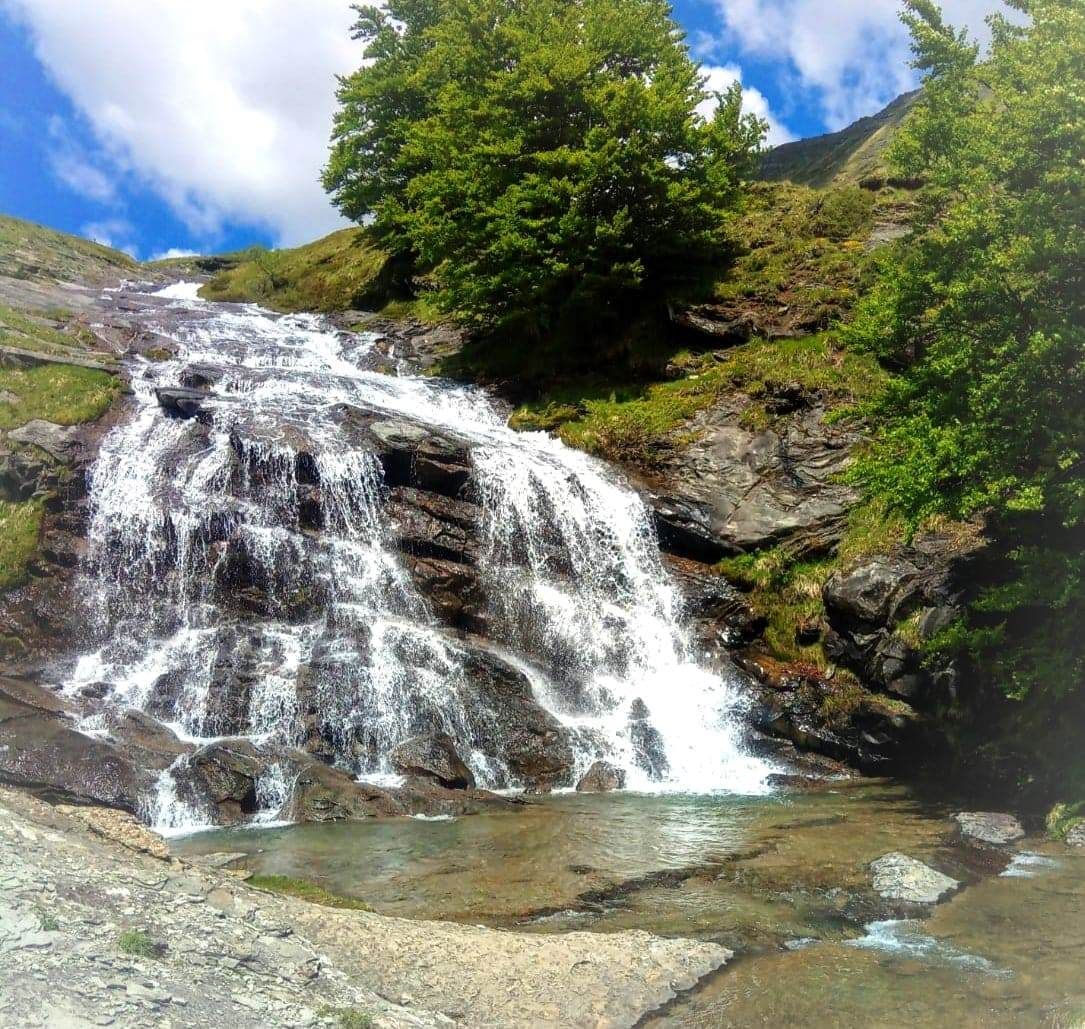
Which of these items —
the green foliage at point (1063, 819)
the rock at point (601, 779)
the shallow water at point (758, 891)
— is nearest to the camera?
the shallow water at point (758, 891)

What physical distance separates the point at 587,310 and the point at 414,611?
17042mm

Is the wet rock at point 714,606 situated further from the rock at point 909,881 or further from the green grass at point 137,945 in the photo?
the green grass at point 137,945

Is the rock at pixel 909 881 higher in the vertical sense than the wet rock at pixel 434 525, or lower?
lower

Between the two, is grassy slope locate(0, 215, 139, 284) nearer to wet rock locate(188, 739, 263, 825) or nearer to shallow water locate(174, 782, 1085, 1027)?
wet rock locate(188, 739, 263, 825)

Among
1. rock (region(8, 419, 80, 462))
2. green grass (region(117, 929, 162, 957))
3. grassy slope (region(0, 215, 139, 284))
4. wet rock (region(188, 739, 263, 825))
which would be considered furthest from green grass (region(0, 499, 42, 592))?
grassy slope (region(0, 215, 139, 284))

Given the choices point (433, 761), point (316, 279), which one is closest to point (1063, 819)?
point (433, 761)

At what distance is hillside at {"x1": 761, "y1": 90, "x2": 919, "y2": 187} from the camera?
62750 millimetres

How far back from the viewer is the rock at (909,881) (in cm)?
962

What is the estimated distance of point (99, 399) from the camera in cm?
2305

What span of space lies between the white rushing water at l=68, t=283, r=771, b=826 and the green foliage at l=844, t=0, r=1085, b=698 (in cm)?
649

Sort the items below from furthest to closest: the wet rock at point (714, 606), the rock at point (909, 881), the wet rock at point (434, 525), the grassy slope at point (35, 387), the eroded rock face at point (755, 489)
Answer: the eroded rock face at point (755, 489) → the wet rock at point (714, 606) → the wet rock at point (434, 525) → the grassy slope at point (35, 387) → the rock at point (909, 881)

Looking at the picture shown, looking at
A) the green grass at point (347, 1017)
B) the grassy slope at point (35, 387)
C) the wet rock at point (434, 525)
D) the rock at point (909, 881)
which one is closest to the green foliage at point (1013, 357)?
the rock at point (909, 881)

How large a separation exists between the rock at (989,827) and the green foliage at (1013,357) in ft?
6.90

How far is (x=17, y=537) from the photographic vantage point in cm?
1838
